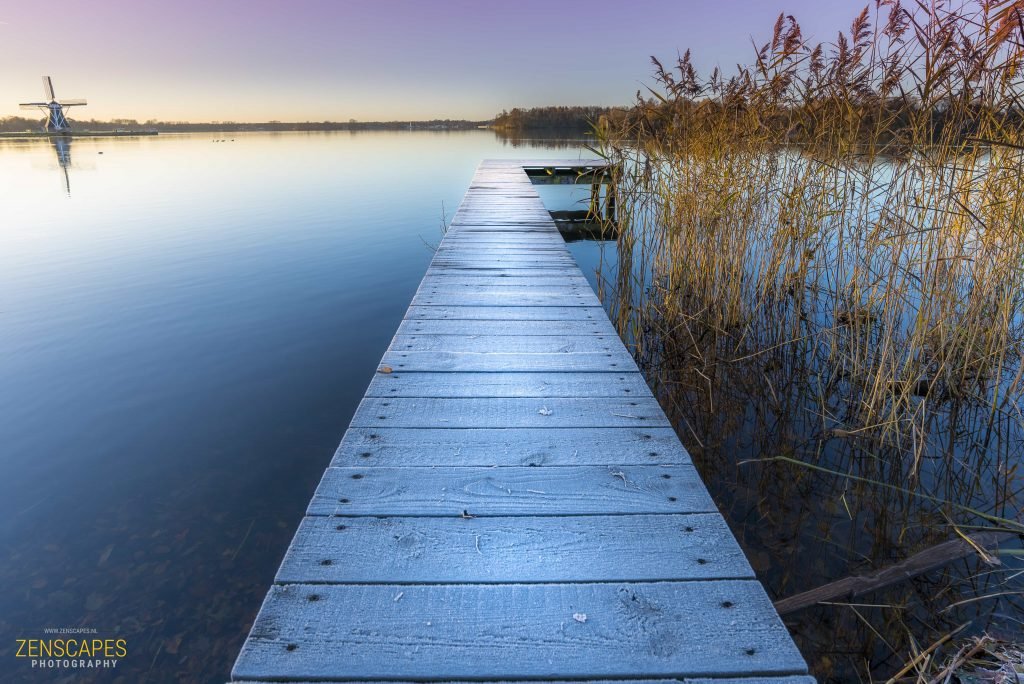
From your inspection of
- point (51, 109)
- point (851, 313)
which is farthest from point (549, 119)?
point (51, 109)

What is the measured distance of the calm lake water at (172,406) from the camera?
1.82 meters

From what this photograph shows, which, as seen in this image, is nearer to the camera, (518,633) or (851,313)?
(518,633)

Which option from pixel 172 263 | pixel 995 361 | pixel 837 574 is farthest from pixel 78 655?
pixel 172 263

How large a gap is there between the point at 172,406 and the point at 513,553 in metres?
2.80

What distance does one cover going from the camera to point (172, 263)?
249 inches

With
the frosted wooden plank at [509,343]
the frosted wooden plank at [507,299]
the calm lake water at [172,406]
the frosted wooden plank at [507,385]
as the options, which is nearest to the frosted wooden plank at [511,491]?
the frosted wooden plank at [507,385]

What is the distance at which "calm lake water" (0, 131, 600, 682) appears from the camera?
182 cm

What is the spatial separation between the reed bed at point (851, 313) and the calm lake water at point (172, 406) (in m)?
1.80

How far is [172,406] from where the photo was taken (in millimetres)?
3170

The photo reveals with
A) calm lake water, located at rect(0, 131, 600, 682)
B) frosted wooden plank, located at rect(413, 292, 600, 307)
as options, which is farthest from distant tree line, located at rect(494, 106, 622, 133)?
frosted wooden plank, located at rect(413, 292, 600, 307)

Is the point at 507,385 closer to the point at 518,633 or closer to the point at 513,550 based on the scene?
the point at 513,550

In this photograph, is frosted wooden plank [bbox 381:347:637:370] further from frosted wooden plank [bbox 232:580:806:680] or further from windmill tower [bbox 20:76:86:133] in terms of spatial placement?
windmill tower [bbox 20:76:86:133]

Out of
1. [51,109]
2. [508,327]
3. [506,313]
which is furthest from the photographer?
[51,109]

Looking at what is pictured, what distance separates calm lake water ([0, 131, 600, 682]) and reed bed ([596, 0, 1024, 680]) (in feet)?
5.89
